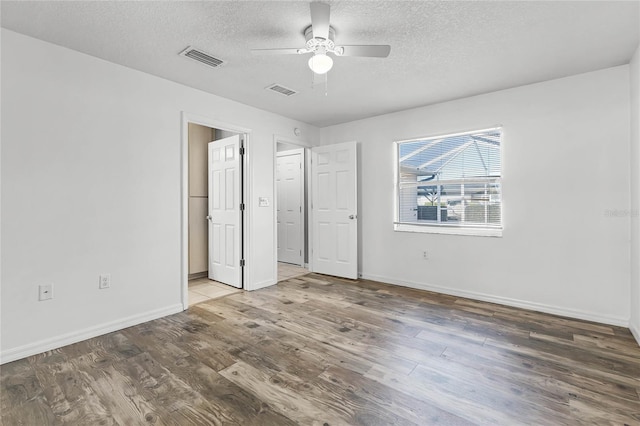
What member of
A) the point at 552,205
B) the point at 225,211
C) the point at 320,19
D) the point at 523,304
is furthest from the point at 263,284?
the point at 552,205

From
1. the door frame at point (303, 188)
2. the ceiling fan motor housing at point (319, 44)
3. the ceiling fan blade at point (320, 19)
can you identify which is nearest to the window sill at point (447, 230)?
the door frame at point (303, 188)

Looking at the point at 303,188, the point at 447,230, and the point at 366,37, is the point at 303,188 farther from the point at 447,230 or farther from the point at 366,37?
the point at 366,37

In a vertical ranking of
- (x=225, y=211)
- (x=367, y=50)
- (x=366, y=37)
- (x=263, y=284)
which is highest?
(x=366, y=37)

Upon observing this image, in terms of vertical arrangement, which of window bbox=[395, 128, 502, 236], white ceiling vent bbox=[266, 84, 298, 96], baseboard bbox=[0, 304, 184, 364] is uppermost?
white ceiling vent bbox=[266, 84, 298, 96]

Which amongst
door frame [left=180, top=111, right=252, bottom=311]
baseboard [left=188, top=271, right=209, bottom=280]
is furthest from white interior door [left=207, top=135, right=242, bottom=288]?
baseboard [left=188, top=271, right=209, bottom=280]

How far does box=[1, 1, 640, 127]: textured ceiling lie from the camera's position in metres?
2.11

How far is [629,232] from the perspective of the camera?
294cm

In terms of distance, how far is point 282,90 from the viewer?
3.63 m

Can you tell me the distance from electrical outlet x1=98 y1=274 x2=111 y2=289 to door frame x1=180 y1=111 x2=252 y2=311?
0.71 meters

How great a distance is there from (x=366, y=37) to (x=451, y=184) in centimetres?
234

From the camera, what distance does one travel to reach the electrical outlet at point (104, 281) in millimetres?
2830

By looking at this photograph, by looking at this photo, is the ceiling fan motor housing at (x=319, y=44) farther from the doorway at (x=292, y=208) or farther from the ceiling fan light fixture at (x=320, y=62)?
the doorway at (x=292, y=208)

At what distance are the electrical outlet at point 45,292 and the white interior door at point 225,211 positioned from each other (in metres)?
2.07

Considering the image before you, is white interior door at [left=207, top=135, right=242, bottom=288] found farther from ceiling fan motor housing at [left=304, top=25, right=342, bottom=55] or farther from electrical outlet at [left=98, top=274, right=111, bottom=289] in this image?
ceiling fan motor housing at [left=304, top=25, right=342, bottom=55]
